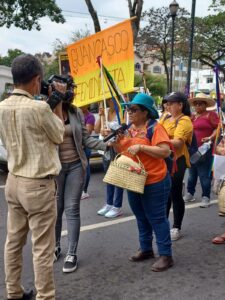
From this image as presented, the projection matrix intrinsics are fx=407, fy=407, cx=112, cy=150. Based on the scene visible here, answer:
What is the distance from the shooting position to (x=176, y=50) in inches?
1110

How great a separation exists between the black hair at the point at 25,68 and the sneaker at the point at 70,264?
179cm

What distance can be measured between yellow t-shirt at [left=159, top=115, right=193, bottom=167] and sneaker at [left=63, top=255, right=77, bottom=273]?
1.56 meters

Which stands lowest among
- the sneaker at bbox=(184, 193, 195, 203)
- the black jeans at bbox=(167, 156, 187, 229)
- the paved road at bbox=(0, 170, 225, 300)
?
the sneaker at bbox=(184, 193, 195, 203)

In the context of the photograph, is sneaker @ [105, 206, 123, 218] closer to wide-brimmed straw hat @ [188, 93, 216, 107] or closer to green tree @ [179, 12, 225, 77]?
wide-brimmed straw hat @ [188, 93, 216, 107]

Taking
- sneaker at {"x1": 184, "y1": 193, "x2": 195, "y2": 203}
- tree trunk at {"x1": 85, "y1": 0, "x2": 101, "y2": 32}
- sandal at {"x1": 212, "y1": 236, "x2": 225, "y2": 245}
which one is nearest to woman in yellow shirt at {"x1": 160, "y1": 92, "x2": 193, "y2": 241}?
sandal at {"x1": 212, "y1": 236, "x2": 225, "y2": 245}

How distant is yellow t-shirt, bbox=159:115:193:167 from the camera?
14.0 ft

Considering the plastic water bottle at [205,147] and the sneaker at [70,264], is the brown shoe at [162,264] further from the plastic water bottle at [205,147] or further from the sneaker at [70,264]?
the plastic water bottle at [205,147]

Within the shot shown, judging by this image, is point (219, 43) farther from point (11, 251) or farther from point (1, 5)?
point (11, 251)

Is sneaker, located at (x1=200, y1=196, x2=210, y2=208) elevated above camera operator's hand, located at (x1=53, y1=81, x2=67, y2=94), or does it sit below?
below

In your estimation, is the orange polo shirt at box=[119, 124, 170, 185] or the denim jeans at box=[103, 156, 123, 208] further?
the denim jeans at box=[103, 156, 123, 208]

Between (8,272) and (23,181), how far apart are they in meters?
0.74

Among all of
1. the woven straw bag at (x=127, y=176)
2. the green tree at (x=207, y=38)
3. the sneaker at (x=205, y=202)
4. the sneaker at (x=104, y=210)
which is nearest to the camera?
the woven straw bag at (x=127, y=176)

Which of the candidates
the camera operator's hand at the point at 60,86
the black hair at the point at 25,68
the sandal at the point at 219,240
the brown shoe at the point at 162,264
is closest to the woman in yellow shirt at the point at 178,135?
the sandal at the point at 219,240

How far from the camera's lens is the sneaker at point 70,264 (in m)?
3.69
